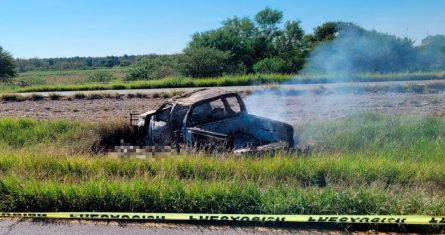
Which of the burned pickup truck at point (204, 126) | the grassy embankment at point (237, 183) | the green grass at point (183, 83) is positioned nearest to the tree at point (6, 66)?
the green grass at point (183, 83)

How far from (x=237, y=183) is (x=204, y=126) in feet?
11.4

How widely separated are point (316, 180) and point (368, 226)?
57.8 inches

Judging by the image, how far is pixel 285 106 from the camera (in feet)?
51.8

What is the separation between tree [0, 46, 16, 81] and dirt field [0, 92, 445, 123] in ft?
86.4

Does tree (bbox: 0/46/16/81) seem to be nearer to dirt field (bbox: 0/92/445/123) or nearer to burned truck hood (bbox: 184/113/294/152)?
dirt field (bbox: 0/92/445/123)

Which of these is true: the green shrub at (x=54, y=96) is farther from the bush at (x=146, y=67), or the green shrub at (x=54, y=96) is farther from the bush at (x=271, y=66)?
the bush at (x=146, y=67)

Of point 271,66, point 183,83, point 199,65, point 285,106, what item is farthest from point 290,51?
point 285,106

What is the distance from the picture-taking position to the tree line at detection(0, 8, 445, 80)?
68.2 ft

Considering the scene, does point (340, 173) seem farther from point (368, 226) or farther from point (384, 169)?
point (368, 226)

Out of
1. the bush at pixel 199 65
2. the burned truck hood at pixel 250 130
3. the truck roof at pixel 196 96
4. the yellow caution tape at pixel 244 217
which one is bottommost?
the yellow caution tape at pixel 244 217

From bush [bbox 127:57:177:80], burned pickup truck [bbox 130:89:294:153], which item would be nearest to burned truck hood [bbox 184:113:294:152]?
burned pickup truck [bbox 130:89:294:153]

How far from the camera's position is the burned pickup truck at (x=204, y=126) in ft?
27.6

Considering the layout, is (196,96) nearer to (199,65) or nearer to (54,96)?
(54,96)

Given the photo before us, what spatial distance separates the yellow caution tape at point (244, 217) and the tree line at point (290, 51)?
15.5m
